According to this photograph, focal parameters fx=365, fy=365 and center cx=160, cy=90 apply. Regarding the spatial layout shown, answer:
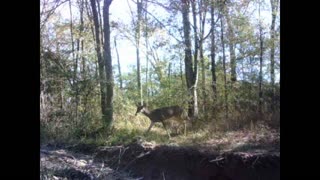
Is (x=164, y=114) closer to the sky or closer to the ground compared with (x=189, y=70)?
closer to the ground

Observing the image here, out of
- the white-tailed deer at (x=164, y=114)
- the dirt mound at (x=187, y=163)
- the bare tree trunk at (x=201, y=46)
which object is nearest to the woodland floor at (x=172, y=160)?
the dirt mound at (x=187, y=163)

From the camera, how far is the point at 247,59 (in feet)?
9.20

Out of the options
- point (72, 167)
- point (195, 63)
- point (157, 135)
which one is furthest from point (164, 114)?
point (72, 167)

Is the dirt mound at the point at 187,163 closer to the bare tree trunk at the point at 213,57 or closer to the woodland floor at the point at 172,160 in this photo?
the woodland floor at the point at 172,160

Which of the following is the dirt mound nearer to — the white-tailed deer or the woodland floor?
the woodland floor

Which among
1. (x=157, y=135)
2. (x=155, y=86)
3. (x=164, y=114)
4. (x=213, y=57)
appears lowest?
(x=157, y=135)

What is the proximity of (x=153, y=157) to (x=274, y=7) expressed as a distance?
1.46 meters

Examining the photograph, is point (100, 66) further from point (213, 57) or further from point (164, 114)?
point (213, 57)

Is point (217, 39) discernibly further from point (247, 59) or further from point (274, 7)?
point (274, 7)

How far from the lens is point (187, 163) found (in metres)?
2.76

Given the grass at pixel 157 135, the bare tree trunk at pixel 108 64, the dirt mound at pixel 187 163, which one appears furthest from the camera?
the bare tree trunk at pixel 108 64

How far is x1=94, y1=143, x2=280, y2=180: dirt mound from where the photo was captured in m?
2.56

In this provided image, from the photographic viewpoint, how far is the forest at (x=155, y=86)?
274 cm

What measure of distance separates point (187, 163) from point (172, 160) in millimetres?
117
